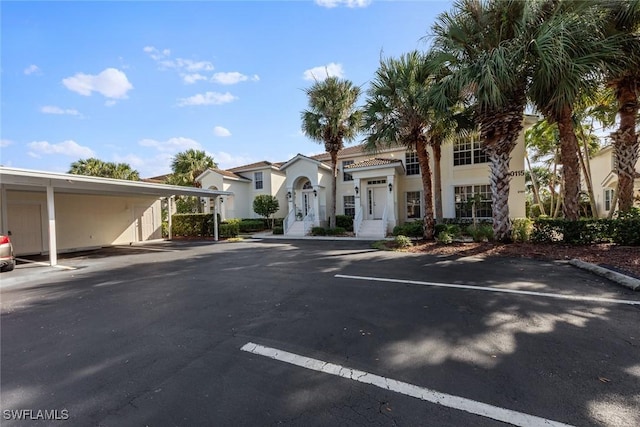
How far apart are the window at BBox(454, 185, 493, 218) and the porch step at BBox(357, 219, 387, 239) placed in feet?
16.2

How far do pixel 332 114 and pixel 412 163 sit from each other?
6476 millimetres

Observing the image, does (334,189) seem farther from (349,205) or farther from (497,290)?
(497,290)

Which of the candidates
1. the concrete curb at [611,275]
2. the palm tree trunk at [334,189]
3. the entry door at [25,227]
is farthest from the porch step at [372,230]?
the entry door at [25,227]

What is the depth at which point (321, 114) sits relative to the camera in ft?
59.7

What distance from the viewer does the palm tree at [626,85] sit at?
874 centimetres

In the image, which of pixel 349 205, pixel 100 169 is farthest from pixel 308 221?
pixel 100 169

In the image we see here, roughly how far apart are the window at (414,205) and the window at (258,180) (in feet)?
43.0

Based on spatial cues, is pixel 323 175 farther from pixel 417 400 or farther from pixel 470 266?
pixel 417 400

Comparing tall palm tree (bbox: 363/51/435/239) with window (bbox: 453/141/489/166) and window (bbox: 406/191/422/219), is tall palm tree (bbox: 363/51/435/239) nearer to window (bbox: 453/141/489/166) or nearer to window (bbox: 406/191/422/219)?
window (bbox: 453/141/489/166)

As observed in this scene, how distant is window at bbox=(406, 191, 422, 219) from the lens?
60.5ft

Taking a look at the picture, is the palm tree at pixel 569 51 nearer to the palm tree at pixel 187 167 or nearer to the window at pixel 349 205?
the window at pixel 349 205

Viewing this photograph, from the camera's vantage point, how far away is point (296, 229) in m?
19.8

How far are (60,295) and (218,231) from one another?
13718 mm

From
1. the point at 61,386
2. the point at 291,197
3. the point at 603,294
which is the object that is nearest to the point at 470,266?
the point at 603,294
